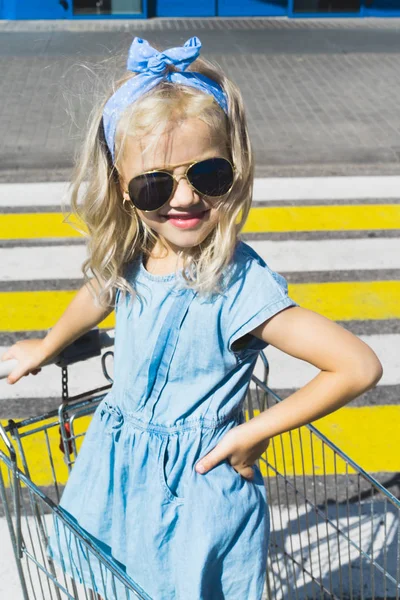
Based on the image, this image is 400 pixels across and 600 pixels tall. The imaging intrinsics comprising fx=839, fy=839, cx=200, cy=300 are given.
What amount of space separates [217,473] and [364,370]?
1.61ft

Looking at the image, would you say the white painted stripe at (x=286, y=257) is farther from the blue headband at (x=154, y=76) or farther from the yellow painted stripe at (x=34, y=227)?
the blue headband at (x=154, y=76)

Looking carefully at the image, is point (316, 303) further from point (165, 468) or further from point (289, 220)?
point (165, 468)

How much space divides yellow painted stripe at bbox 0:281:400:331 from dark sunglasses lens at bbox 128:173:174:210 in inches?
138

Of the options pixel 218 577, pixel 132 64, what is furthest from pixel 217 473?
pixel 132 64

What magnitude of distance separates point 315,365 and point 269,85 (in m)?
9.75

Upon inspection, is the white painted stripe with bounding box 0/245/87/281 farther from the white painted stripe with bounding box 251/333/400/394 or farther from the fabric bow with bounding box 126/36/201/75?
the fabric bow with bounding box 126/36/201/75

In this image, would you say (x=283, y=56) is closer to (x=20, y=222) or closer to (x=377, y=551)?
(x=20, y=222)

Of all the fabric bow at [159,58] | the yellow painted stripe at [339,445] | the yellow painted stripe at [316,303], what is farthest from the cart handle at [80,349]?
the yellow painted stripe at [316,303]

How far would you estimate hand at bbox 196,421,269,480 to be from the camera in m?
2.06

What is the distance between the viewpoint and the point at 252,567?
2.24 metres

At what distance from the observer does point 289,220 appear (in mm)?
7195

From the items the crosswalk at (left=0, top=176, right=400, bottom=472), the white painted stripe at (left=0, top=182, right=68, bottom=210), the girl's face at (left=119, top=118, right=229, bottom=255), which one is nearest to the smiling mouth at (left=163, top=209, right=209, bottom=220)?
the girl's face at (left=119, top=118, right=229, bottom=255)

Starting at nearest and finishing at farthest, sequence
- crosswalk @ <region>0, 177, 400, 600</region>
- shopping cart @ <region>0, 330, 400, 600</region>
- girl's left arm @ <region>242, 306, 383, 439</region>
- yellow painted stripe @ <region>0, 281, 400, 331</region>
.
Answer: girl's left arm @ <region>242, 306, 383, 439</region> < shopping cart @ <region>0, 330, 400, 600</region> < crosswalk @ <region>0, 177, 400, 600</region> < yellow painted stripe @ <region>0, 281, 400, 331</region>

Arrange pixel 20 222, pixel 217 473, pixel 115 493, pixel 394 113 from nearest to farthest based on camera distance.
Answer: pixel 217 473 → pixel 115 493 → pixel 20 222 → pixel 394 113
